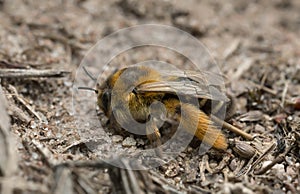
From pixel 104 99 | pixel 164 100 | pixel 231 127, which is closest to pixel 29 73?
pixel 104 99

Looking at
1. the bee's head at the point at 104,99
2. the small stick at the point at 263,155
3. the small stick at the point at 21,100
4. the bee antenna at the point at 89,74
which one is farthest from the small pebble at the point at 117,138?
the small stick at the point at 263,155

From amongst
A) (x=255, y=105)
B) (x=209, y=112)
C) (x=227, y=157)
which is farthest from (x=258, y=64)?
(x=227, y=157)

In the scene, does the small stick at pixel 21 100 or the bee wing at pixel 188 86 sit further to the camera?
the small stick at pixel 21 100

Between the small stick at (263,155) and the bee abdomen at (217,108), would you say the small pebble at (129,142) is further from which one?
the small stick at (263,155)

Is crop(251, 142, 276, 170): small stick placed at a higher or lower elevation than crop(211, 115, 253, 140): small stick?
lower

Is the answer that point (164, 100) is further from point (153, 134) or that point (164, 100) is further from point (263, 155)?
point (263, 155)

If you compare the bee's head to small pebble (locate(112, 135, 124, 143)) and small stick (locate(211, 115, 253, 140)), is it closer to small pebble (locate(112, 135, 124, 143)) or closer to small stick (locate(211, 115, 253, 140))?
small pebble (locate(112, 135, 124, 143))

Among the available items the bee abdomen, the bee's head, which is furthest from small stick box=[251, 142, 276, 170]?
the bee's head

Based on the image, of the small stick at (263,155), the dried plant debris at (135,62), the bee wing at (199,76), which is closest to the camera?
the dried plant debris at (135,62)
